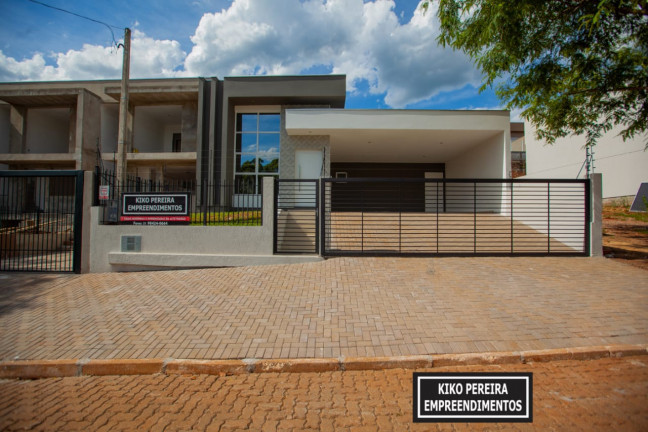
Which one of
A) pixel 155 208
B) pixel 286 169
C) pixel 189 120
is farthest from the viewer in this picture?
pixel 189 120

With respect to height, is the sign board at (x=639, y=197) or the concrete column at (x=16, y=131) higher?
the concrete column at (x=16, y=131)

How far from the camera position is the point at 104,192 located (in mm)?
8258

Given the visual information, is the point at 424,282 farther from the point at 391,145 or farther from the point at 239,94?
the point at 239,94

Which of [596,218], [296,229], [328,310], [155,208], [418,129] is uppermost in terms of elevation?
[418,129]

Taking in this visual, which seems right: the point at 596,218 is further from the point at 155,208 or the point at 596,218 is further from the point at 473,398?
the point at 155,208

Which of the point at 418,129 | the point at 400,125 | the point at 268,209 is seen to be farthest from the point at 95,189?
the point at 418,129

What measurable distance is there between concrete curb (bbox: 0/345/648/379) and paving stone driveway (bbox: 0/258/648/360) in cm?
14

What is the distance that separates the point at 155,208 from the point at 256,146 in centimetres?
1053

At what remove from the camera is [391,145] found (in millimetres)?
16938

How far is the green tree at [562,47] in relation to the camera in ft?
25.2

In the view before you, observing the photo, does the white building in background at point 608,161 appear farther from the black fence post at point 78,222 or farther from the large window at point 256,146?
the black fence post at point 78,222

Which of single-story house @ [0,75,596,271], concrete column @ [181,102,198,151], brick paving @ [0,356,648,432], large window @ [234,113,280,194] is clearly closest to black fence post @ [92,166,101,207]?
single-story house @ [0,75,596,271]

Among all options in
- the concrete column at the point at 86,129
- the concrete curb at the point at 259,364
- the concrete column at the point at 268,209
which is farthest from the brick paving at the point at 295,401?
the concrete column at the point at 86,129

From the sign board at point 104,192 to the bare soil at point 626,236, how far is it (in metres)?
13.1
